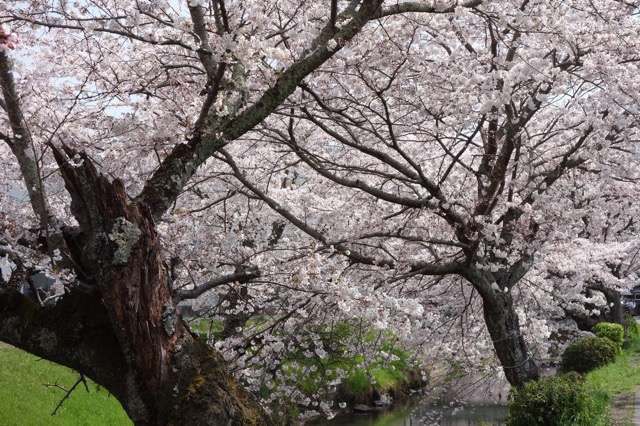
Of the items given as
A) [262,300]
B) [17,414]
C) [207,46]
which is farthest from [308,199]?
[207,46]

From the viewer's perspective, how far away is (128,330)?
11.9ft

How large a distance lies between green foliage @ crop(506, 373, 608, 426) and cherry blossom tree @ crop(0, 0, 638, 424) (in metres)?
0.61

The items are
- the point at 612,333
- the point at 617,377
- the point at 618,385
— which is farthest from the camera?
the point at 612,333

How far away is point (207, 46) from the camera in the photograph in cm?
489

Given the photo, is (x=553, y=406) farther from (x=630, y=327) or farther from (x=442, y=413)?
(x=630, y=327)

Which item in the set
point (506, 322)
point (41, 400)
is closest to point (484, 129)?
point (506, 322)

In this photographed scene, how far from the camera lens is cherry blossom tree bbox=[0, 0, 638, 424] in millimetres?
3805

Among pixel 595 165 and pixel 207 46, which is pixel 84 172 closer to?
pixel 207 46

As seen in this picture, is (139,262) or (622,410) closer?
(139,262)

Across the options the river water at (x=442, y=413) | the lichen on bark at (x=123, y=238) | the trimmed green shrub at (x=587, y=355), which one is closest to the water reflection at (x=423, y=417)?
the river water at (x=442, y=413)

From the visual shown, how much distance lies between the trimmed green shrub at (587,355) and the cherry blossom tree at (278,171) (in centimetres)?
242

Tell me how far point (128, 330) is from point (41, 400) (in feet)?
30.0

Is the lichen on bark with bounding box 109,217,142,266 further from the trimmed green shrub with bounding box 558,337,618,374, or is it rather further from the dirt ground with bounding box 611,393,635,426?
the trimmed green shrub with bounding box 558,337,618,374

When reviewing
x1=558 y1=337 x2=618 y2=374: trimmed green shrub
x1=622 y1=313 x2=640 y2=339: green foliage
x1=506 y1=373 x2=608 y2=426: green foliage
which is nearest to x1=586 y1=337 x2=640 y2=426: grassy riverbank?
x1=558 y1=337 x2=618 y2=374: trimmed green shrub
